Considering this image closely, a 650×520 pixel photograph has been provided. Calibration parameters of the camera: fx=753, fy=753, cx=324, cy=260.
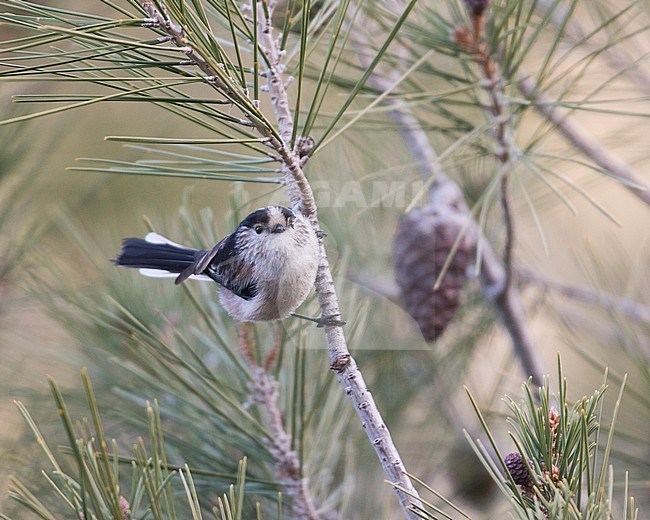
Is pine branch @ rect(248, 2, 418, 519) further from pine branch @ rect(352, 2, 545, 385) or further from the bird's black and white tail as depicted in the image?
pine branch @ rect(352, 2, 545, 385)

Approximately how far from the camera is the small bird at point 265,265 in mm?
429

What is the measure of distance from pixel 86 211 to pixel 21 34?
28cm

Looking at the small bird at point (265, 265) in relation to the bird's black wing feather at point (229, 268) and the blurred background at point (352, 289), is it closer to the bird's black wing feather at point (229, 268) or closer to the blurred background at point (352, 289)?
the bird's black wing feather at point (229, 268)

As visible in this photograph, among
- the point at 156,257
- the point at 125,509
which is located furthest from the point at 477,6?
the point at 125,509

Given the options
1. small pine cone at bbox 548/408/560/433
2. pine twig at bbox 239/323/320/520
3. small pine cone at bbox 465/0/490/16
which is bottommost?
pine twig at bbox 239/323/320/520

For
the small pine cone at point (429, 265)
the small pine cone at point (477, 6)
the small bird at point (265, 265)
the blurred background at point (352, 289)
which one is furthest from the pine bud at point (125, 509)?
the small pine cone at point (477, 6)

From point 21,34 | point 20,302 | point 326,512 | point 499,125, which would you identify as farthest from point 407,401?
point 21,34

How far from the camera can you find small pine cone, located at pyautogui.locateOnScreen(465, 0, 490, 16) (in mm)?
754

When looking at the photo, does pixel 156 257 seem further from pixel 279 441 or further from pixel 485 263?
pixel 485 263

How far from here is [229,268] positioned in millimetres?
470

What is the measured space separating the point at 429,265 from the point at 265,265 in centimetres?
41

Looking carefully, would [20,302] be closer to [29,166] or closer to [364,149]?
[29,166]

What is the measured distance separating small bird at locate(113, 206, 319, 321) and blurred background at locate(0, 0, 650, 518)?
17cm

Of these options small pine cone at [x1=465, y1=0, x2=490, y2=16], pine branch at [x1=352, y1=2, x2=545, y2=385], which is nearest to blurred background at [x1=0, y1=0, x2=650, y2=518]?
pine branch at [x1=352, y1=2, x2=545, y2=385]
